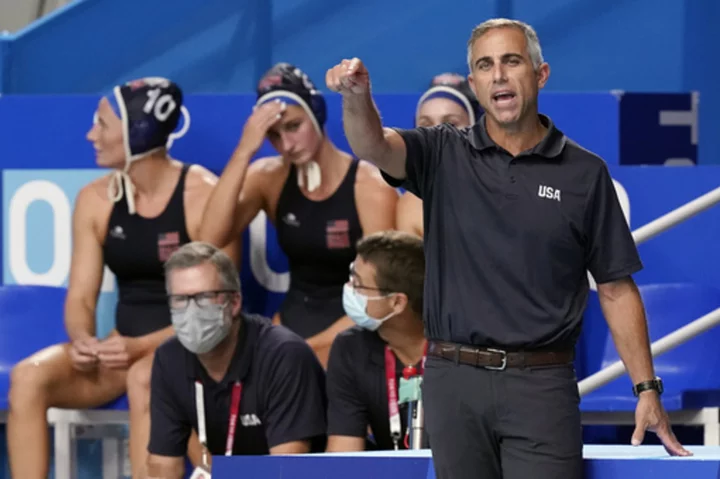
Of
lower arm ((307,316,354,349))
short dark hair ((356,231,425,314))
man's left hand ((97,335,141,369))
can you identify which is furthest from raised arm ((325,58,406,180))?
man's left hand ((97,335,141,369))

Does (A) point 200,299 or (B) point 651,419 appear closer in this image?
(B) point 651,419

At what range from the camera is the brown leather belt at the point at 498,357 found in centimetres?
268

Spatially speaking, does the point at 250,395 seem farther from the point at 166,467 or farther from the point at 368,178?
the point at 368,178

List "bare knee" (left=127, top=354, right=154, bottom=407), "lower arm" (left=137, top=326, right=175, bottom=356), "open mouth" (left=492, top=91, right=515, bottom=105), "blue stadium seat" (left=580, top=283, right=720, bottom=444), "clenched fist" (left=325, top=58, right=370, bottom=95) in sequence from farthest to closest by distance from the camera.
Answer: "lower arm" (left=137, top=326, right=175, bottom=356) < "bare knee" (left=127, top=354, right=154, bottom=407) < "blue stadium seat" (left=580, top=283, right=720, bottom=444) < "open mouth" (left=492, top=91, right=515, bottom=105) < "clenched fist" (left=325, top=58, right=370, bottom=95)

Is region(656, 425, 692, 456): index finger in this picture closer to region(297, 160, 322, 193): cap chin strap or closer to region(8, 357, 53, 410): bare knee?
region(297, 160, 322, 193): cap chin strap

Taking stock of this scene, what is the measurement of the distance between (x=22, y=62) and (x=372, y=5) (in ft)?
6.08

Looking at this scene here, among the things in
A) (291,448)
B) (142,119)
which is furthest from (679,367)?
(142,119)

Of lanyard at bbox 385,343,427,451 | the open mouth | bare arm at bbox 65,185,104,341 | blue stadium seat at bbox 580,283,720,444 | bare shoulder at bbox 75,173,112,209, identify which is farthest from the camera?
bare shoulder at bbox 75,173,112,209

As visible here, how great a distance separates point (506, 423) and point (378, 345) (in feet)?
5.86

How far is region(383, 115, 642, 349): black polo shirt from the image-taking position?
8.83ft

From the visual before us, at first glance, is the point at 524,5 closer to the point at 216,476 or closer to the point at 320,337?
the point at 320,337

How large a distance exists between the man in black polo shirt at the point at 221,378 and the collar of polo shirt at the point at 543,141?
183 centimetres

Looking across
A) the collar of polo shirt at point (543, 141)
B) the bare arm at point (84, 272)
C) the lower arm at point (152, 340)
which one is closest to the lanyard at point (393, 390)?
the lower arm at point (152, 340)

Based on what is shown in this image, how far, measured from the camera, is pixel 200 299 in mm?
4527
